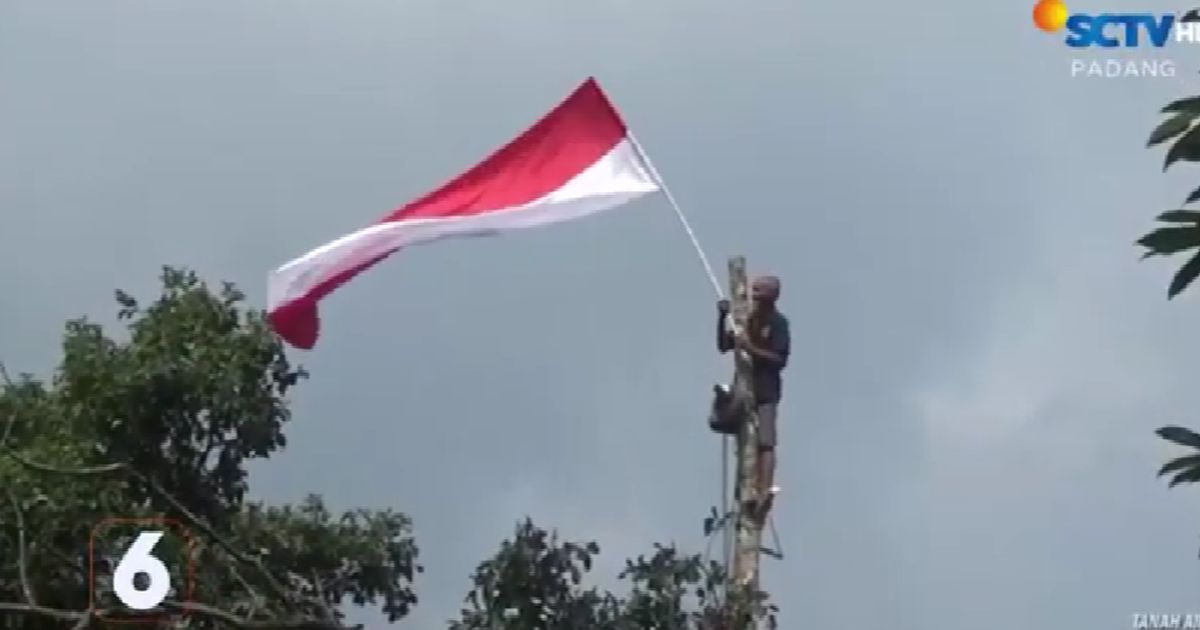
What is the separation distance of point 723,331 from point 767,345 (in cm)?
18

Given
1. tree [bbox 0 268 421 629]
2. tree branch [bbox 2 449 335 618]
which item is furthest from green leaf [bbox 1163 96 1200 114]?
tree [bbox 0 268 421 629]

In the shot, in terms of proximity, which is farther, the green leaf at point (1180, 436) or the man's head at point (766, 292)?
the man's head at point (766, 292)

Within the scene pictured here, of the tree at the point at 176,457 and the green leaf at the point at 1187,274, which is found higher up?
the tree at the point at 176,457

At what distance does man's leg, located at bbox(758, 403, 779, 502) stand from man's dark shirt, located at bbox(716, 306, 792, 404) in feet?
0.28

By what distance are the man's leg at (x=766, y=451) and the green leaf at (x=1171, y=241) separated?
146 inches

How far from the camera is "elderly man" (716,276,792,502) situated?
9.03 meters

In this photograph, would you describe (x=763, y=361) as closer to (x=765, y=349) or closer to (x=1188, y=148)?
(x=765, y=349)

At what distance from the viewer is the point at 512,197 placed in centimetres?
1002

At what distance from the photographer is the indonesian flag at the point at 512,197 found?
32.6 ft

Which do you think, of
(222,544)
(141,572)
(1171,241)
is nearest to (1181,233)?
(1171,241)

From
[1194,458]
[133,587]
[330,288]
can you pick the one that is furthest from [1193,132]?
[133,587]

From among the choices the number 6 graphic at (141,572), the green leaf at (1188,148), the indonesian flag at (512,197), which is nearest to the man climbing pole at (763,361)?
the indonesian flag at (512,197)

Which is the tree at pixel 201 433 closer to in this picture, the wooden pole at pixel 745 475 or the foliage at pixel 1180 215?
the wooden pole at pixel 745 475

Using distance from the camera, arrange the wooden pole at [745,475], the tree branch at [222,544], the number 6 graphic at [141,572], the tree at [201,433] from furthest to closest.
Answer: the tree at [201,433], the number 6 graphic at [141,572], the wooden pole at [745,475], the tree branch at [222,544]
